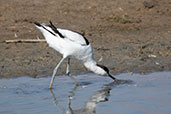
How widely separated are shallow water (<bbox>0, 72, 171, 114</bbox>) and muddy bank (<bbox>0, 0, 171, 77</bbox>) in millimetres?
493

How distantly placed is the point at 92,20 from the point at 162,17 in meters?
1.77

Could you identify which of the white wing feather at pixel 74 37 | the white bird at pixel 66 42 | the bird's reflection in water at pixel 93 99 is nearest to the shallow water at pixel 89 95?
the bird's reflection in water at pixel 93 99

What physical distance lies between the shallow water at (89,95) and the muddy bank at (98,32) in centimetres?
49

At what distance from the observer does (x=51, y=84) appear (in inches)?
327

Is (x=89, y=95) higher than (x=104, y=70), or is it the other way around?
(x=104, y=70)

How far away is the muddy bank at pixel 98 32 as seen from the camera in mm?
9602

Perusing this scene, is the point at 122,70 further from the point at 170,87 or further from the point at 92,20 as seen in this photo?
the point at 92,20

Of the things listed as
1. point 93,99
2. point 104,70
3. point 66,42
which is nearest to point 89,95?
point 93,99

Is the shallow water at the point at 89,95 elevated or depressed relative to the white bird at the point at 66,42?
depressed

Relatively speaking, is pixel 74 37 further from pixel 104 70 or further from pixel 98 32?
pixel 98 32

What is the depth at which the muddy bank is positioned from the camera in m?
9.60

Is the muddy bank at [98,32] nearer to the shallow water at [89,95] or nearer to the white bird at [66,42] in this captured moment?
the shallow water at [89,95]

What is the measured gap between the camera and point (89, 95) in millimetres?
7992

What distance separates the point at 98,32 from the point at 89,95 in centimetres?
343
